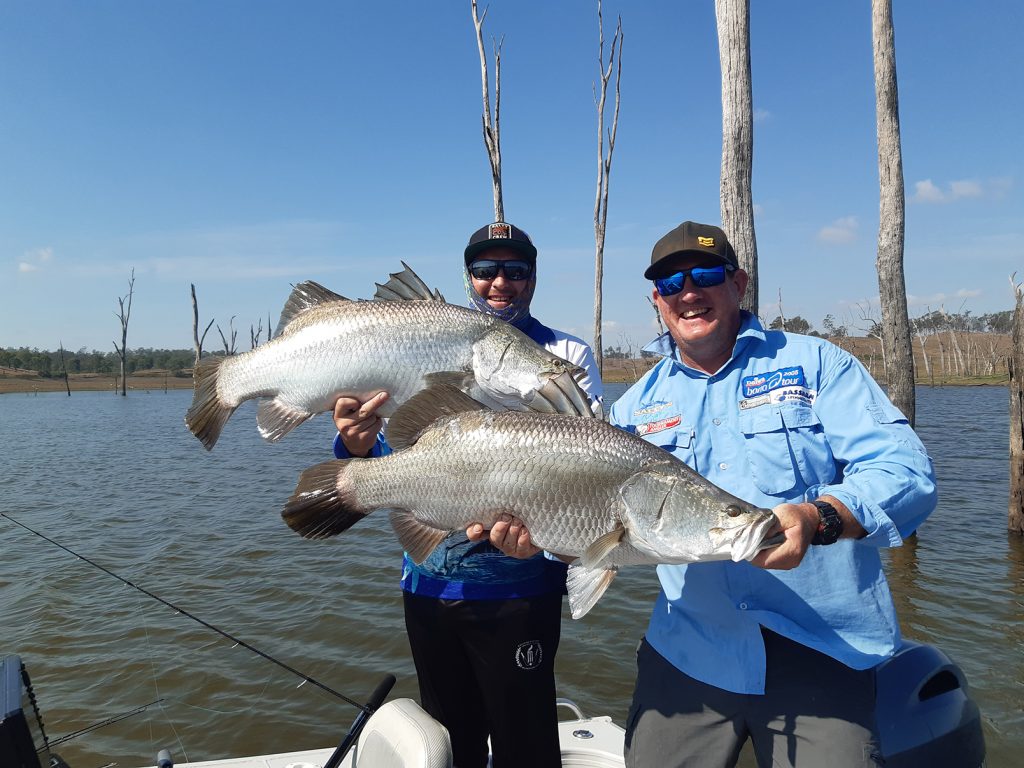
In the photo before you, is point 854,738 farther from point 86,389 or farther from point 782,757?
point 86,389

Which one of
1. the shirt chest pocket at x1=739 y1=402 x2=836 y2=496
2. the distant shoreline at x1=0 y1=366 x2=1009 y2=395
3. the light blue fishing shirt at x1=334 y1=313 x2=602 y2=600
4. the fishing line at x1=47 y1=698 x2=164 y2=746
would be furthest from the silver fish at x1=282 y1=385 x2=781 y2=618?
the distant shoreline at x1=0 y1=366 x2=1009 y2=395

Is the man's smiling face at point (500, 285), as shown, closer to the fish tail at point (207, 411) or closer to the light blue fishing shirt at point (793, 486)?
the light blue fishing shirt at point (793, 486)

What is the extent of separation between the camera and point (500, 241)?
3375 millimetres

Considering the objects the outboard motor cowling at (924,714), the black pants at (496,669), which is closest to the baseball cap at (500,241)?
the black pants at (496,669)

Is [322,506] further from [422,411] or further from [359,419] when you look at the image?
[422,411]

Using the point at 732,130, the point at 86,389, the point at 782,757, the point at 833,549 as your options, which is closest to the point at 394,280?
the point at 833,549

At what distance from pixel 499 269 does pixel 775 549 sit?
1960 mm

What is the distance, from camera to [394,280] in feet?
11.2

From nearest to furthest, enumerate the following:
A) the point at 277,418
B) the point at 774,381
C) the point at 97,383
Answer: the point at 774,381
the point at 277,418
the point at 97,383

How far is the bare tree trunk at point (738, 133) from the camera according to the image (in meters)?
6.95

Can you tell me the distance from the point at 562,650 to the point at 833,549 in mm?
5478

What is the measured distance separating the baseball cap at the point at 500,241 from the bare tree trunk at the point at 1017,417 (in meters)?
9.81

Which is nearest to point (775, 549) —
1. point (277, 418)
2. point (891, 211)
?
point (277, 418)

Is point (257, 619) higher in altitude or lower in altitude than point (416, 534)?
lower
